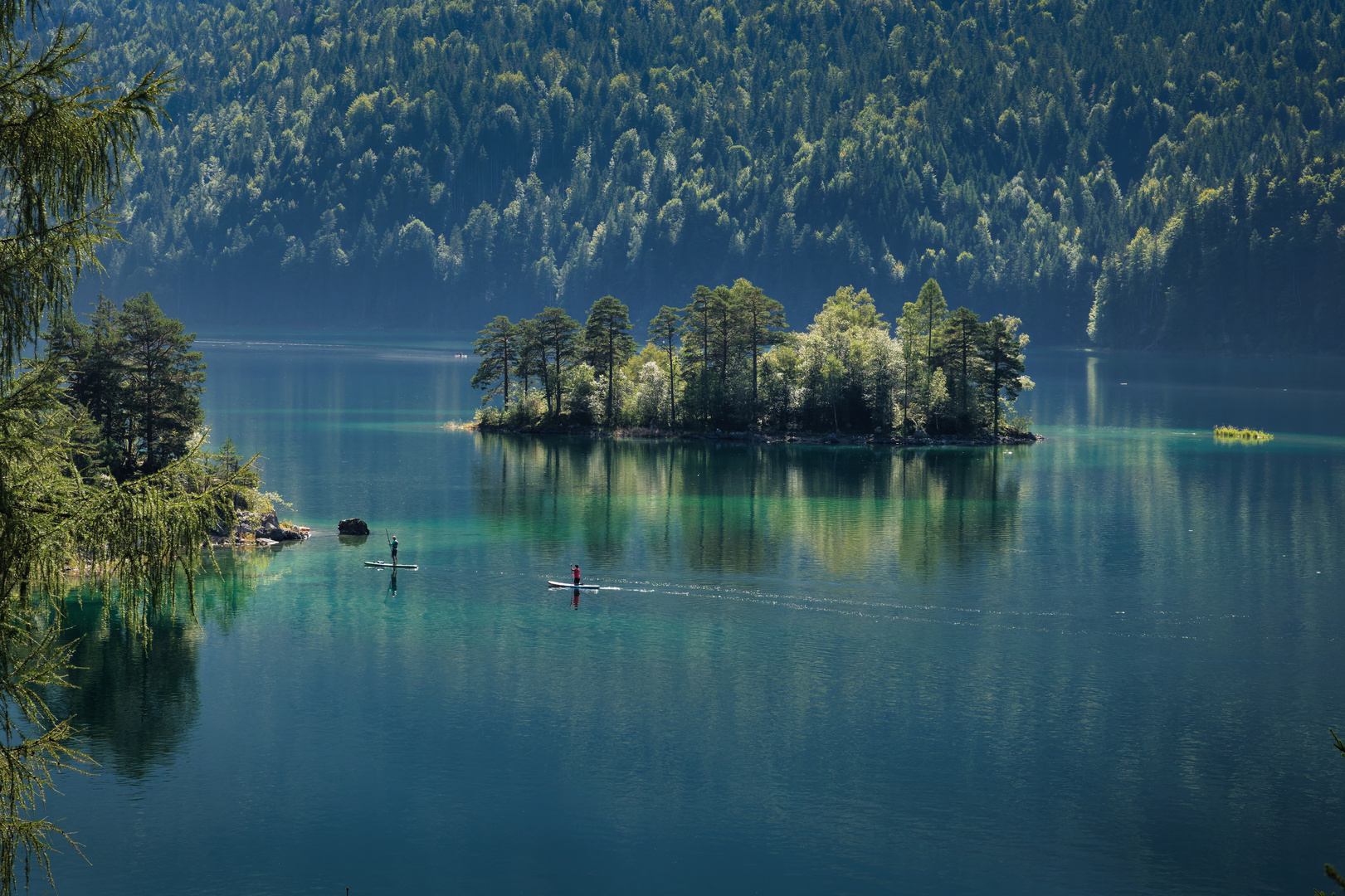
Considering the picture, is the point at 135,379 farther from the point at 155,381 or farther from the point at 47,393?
the point at 47,393

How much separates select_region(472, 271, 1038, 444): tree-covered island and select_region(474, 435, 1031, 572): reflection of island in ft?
26.0

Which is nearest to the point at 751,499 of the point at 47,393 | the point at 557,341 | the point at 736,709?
the point at 557,341

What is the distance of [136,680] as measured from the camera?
2114 inches

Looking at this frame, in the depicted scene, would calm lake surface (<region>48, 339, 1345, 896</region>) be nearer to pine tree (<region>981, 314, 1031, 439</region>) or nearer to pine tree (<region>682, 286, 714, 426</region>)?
pine tree (<region>981, 314, 1031, 439</region>)

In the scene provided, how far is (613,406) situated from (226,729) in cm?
10703

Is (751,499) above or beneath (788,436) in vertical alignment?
beneath

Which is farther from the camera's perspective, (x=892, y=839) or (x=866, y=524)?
(x=866, y=524)

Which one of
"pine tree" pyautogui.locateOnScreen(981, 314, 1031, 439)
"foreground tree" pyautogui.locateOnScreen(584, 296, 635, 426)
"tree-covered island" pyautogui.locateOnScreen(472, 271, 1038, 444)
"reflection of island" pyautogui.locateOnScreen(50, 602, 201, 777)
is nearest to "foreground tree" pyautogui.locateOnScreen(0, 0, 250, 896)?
"reflection of island" pyautogui.locateOnScreen(50, 602, 201, 777)

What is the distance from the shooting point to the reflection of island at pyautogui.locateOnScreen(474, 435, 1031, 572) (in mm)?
85062

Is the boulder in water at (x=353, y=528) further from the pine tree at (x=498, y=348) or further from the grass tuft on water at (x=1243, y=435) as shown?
the grass tuft on water at (x=1243, y=435)

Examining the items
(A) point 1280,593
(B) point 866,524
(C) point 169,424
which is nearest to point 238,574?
(C) point 169,424

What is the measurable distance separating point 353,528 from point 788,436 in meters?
70.6

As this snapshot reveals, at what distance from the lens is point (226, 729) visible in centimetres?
4797

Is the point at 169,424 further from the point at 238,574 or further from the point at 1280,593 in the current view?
the point at 1280,593
